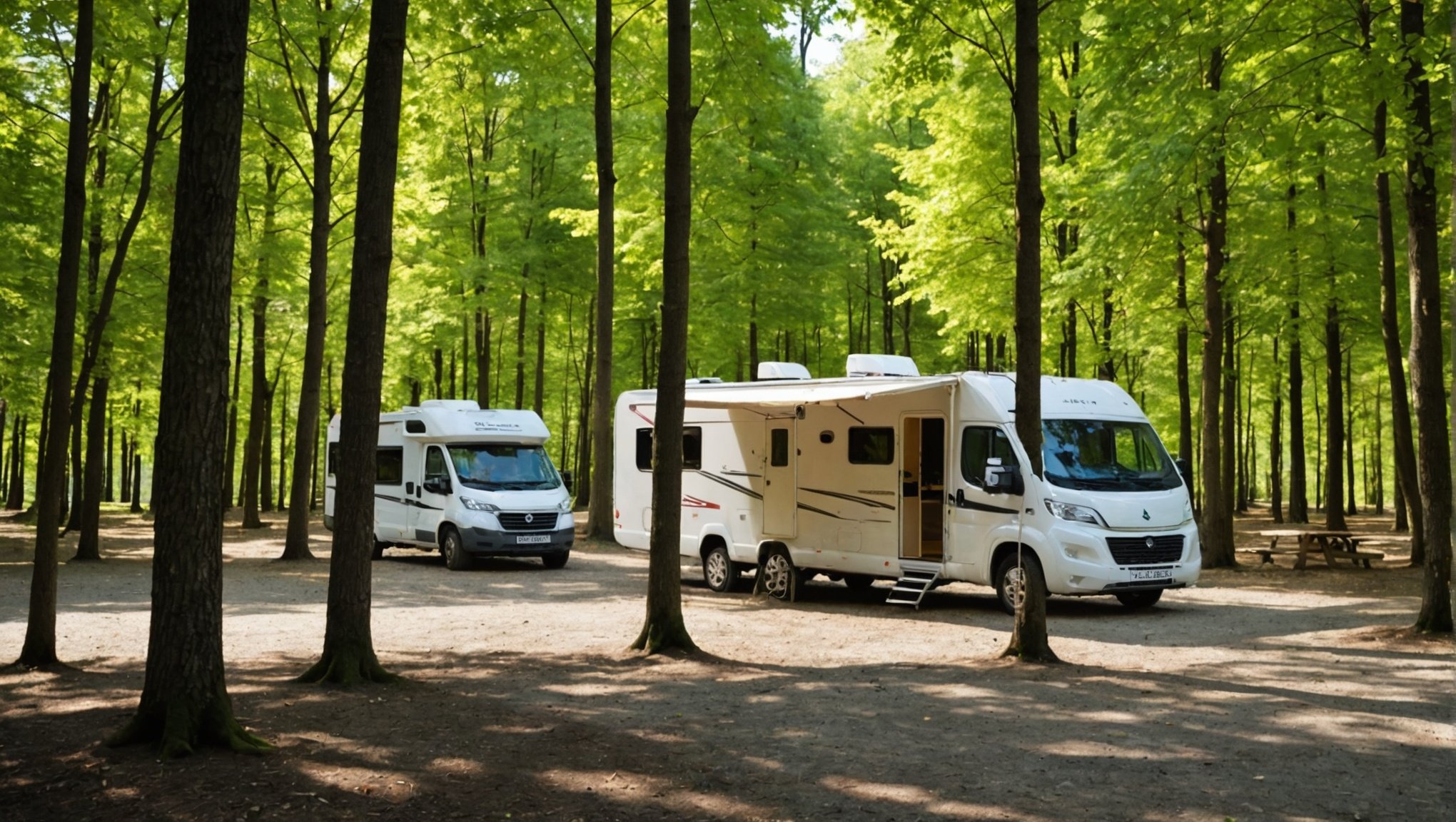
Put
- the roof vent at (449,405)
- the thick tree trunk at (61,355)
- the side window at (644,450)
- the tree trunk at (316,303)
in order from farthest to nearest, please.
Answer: the roof vent at (449,405) → the tree trunk at (316,303) → the side window at (644,450) → the thick tree trunk at (61,355)

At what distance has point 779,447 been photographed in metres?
15.4

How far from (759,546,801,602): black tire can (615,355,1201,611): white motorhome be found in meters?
0.02

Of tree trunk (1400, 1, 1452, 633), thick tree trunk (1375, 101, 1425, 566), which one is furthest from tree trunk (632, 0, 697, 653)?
thick tree trunk (1375, 101, 1425, 566)

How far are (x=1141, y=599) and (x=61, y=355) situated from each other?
37.4 feet

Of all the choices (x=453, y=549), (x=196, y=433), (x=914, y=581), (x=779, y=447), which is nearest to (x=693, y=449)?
(x=779, y=447)

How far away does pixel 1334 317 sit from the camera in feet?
73.0

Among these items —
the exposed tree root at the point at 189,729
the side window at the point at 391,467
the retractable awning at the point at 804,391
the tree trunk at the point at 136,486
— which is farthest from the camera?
the tree trunk at the point at 136,486

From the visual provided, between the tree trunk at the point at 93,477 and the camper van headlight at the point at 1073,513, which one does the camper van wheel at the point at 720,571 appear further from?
the tree trunk at the point at 93,477

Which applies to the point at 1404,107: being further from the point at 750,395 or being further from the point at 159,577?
the point at 159,577

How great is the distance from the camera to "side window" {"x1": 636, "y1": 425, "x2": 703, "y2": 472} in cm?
1648

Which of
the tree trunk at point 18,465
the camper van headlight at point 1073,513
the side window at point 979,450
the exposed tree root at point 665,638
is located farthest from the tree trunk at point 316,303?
the tree trunk at point 18,465

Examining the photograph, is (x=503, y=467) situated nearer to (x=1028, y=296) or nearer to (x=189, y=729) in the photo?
(x=1028, y=296)

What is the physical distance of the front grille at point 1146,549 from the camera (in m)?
12.6

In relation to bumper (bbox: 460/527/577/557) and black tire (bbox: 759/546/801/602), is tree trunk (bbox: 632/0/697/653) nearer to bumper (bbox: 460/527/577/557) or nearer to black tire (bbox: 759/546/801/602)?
black tire (bbox: 759/546/801/602)
